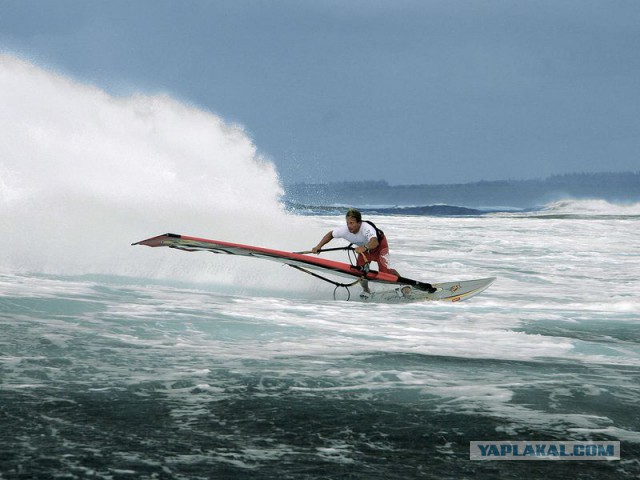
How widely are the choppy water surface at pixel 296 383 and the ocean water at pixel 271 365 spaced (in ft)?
0.07

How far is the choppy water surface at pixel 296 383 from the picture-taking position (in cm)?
432

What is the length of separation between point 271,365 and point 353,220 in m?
4.38

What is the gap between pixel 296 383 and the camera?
6.06m

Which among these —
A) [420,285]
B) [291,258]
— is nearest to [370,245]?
[420,285]

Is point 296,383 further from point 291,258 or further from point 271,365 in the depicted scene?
point 291,258

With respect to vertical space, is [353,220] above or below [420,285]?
above

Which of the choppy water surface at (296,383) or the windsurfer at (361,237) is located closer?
the choppy water surface at (296,383)

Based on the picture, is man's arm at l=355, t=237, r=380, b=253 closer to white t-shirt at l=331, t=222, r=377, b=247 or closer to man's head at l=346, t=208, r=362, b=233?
white t-shirt at l=331, t=222, r=377, b=247

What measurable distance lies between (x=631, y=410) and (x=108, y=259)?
35.0 ft

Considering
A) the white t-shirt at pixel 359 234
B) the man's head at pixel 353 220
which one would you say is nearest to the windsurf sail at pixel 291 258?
the white t-shirt at pixel 359 234

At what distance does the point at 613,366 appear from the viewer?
7.10 metres

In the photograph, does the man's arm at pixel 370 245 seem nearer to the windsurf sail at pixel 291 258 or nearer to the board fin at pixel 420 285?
the windsurf sail at pixel 291 258

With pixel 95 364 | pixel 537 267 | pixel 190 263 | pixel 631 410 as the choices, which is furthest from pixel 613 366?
pixel 537 267

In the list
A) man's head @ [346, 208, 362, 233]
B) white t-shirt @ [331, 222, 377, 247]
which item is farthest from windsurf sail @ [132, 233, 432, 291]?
man's head @ [346, 208, 362, 233]
